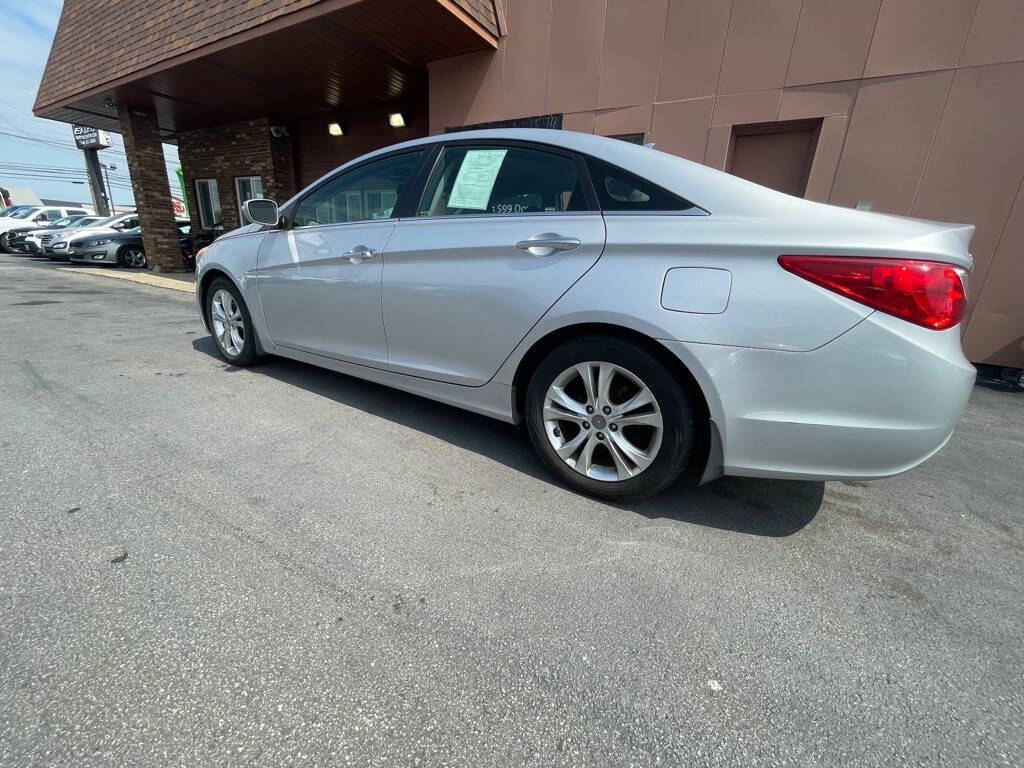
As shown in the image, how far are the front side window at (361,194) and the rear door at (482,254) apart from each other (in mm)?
262

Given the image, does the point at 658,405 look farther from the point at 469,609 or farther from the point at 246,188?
the point at 246,188

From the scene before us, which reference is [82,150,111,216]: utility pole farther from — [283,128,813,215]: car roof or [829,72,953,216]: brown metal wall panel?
[829,72,953,216]: brown metal wall panel

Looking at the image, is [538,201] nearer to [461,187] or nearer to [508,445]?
[461,187]

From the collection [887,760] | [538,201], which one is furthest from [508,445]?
[887,760]

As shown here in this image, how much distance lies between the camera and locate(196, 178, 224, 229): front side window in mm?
12367

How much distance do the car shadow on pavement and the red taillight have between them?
1007 millimetres

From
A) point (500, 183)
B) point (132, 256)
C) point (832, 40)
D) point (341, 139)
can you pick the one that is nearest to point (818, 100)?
Answer: point (832, 40)

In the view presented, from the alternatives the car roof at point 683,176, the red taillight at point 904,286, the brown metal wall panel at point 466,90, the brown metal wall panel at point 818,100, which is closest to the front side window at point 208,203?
the brown metal wall panel at point 466,90

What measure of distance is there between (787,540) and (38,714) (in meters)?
2.46

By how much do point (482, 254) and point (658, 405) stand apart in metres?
1.10

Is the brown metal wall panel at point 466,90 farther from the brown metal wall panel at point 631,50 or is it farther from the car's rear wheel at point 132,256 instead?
the car's rear wheel at point 132,256

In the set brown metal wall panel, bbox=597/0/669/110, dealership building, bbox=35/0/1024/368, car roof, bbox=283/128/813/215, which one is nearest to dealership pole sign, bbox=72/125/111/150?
dealership building, bbox=35/0/1024/368

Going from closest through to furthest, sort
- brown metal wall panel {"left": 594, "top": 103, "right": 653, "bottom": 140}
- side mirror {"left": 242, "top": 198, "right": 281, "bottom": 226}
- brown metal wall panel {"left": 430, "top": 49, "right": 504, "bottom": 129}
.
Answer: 1. side mirror {"left": 242, "top": 198, "right": 281, "bottom": 226}
2. brown metal wall panel {"left": 594, "top": 103, "right": 653, "bottom": 140}
3. brown metal wall panel {"left": 430, "top": 49, "right": 504, "bottom": 129}

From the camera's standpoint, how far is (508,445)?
2605 millimetres
